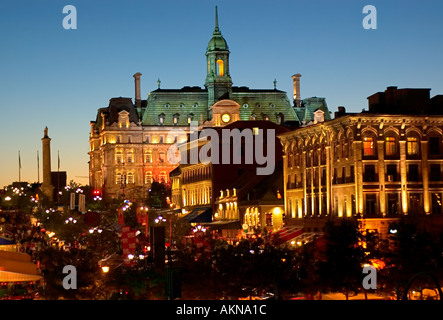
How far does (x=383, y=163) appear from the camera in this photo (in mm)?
62812

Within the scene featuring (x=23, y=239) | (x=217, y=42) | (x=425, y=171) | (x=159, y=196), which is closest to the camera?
(x=425, y=171)

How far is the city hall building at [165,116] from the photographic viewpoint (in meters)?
180

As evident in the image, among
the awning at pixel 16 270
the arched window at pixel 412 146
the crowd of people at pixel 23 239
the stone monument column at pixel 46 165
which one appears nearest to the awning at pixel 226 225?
the crowd of people at pixel 23 239

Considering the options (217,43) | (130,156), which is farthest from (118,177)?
(217,43)

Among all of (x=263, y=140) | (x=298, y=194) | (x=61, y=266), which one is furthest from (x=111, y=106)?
(x=61, y=266)

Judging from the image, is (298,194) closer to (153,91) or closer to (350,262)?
(350,262)

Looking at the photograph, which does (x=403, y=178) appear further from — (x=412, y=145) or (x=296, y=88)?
(x=296, y=88)

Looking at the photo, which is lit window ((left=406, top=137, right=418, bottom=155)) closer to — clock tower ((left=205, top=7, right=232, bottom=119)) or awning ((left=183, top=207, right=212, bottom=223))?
awning ((left=183, top=207, right=212, bottom=223))

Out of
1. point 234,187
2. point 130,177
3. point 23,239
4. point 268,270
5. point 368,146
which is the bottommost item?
point 268,270

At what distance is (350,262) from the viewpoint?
43.3m

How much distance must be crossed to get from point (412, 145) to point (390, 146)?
1.74 m

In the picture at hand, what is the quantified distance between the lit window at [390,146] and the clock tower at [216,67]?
118 meters

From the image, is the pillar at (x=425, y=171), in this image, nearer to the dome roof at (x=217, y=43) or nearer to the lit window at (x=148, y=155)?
the dome roof at (x=217, y=43)
